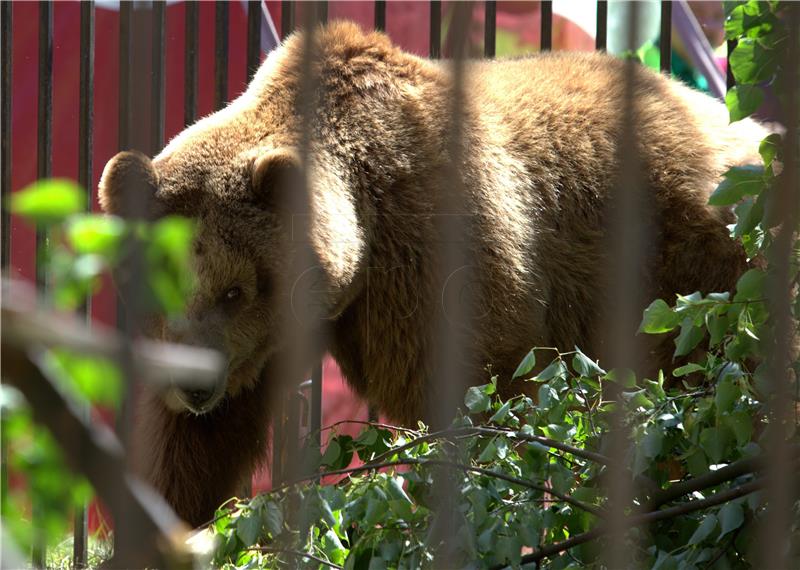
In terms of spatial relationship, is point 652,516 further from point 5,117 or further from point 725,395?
point 5,117

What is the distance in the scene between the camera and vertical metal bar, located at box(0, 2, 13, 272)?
14.3 ft

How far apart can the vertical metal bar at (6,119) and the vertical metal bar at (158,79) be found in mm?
598

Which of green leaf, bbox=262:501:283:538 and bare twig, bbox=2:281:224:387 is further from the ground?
bare twig, bbox=2:281:224:387

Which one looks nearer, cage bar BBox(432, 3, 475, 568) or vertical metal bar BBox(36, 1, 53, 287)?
cage bar BBox(432, 3, 475, 568)

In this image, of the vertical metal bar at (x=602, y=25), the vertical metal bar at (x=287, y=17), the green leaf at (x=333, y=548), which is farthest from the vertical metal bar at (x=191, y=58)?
the green leaf at (x=333, y=548)

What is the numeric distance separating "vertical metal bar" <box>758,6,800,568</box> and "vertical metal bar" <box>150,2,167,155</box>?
2566 mm

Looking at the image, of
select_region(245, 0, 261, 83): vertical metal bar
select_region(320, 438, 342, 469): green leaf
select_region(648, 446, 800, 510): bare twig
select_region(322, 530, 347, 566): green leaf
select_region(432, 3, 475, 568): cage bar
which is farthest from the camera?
select_region(245, 0, 261, 83): vertical metal bar

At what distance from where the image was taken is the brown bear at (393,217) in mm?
3273

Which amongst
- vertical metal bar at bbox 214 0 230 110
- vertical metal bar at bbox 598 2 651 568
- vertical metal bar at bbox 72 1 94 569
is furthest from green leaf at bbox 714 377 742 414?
vertical metal bar at bbox 72 1 94 569

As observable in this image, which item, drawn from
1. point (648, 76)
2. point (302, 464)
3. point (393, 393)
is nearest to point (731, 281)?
point (648, 76)

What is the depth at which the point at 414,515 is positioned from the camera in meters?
2.09

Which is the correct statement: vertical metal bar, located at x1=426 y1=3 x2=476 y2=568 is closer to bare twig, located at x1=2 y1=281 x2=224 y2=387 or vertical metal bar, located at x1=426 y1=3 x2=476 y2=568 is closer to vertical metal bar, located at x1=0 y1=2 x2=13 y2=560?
bare twig, located at x1=2 y1=281 x2=224 y2=387

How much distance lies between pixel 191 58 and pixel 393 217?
3.90ft

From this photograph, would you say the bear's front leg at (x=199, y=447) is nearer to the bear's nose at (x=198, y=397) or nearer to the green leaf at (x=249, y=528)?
A: the bear's nose at (x=198, y=397)
